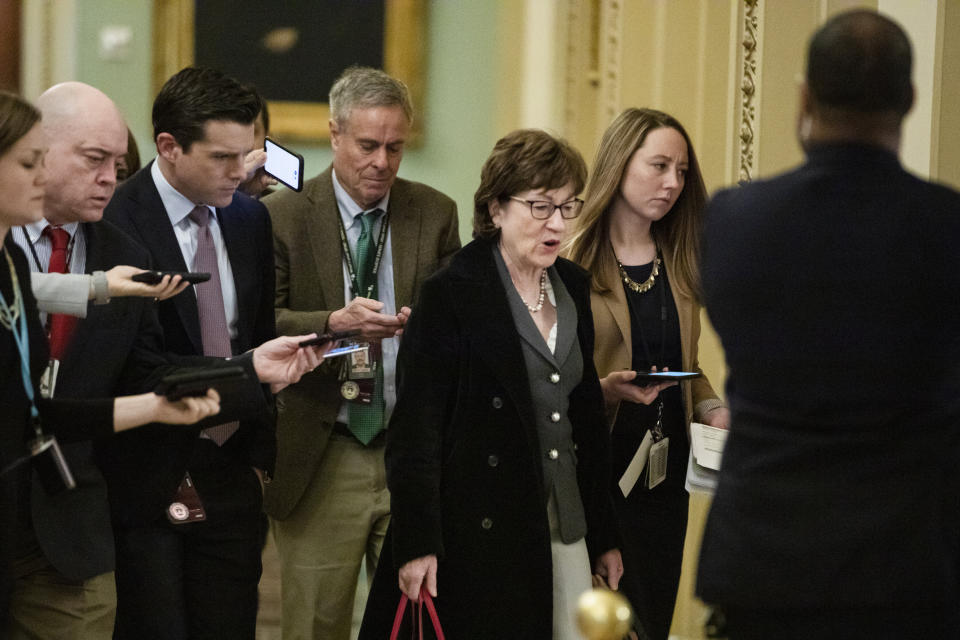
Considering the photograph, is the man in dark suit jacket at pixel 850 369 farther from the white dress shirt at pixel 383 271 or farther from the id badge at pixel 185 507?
the white dress shirt at pixel 383 271

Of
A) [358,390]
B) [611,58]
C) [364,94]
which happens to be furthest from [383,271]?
[611,58]

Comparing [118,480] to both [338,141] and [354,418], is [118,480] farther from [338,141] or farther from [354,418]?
[338,141]

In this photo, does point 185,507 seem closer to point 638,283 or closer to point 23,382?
point 23,382

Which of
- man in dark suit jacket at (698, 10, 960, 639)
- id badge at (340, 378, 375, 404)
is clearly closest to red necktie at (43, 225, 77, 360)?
id badge at (340, 378, 375, 404)

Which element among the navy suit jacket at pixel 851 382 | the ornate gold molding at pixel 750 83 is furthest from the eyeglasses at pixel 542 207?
the ornate gold molding at pixel 750 83

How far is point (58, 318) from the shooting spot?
3.29 meters

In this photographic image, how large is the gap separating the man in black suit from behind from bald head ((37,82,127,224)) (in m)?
0.34

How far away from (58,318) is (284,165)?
1217mm

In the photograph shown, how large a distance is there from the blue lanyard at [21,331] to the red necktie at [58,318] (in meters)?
0.39

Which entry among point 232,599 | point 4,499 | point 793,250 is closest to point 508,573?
point 232,599

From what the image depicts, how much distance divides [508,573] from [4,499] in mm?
1248

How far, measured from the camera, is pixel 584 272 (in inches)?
145

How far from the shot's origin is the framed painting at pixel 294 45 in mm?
7598

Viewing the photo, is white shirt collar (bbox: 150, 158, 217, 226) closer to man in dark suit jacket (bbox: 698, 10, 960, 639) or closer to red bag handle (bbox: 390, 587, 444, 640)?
red bag handle (bbox: 390, 587, 444, 640)
